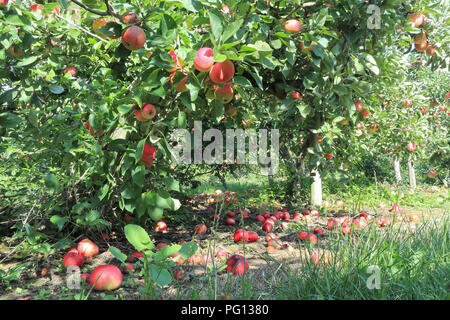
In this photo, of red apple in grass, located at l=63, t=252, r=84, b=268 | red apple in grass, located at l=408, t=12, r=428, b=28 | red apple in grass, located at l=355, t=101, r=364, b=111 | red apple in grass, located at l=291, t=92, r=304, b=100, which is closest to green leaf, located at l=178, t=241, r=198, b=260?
red apple in grass, located at l=63, t=252, r=84, b=268

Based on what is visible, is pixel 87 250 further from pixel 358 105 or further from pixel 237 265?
pixel 358 105

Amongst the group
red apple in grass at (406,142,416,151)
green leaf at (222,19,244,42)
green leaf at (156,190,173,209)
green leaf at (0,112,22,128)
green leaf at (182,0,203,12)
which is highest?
green leaf at (182,0,203,12)

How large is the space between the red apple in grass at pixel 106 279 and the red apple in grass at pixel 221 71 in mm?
1052

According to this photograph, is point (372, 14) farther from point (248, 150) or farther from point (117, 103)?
point (248, 150)

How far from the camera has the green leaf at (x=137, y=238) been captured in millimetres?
1576

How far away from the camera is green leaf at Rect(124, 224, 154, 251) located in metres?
1.58

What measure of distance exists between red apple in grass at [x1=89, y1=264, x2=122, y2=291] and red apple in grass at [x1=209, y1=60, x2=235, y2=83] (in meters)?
1.05

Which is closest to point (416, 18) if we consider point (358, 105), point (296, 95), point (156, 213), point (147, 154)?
point (358, 105)

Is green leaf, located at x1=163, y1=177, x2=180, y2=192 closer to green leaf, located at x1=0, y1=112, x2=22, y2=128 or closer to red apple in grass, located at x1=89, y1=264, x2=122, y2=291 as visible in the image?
red apple in grass, located at x1=89, y1=264, x2=122, y2=291

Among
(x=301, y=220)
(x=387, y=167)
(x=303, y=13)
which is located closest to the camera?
(x=303, y=13)
